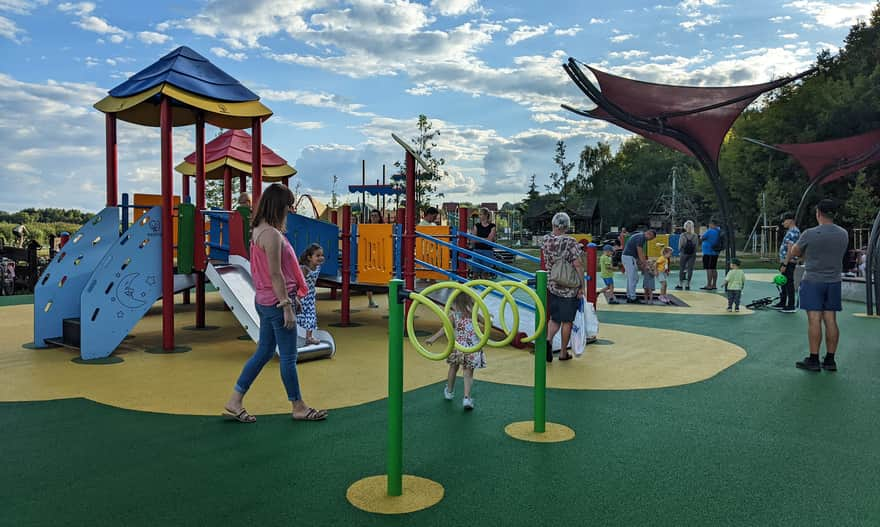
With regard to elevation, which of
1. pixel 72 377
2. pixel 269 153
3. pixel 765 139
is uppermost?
pixel 765 139

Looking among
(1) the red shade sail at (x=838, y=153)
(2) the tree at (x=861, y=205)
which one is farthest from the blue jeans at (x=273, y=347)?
(2) the tree at (x=861, y=205)

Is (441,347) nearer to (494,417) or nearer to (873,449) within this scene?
(494,417)

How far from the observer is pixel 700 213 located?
74750 millimetres

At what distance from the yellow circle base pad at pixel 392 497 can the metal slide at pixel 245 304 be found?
3.90 m

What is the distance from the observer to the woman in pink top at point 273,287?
15.2 feet

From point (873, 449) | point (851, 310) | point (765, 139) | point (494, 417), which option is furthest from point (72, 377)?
point (765, 139)

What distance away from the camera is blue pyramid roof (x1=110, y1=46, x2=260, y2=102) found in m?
8.55

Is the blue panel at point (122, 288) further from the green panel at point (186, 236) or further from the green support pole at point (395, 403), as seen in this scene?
the green support pole at point (395, 403)

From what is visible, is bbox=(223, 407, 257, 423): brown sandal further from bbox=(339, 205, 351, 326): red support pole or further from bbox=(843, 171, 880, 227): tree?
bbox=(843, 171, 880, 227): tree

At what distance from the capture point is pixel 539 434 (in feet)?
15.5

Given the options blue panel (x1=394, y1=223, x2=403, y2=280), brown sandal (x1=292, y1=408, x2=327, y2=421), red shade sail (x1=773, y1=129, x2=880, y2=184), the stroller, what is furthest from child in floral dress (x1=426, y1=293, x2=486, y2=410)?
red shade sail (x1=773, y1=129, x2=880, y2=184)

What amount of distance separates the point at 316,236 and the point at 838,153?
813 inches

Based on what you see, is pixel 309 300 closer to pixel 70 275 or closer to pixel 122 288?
pixel 122 288

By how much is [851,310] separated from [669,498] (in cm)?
1161
